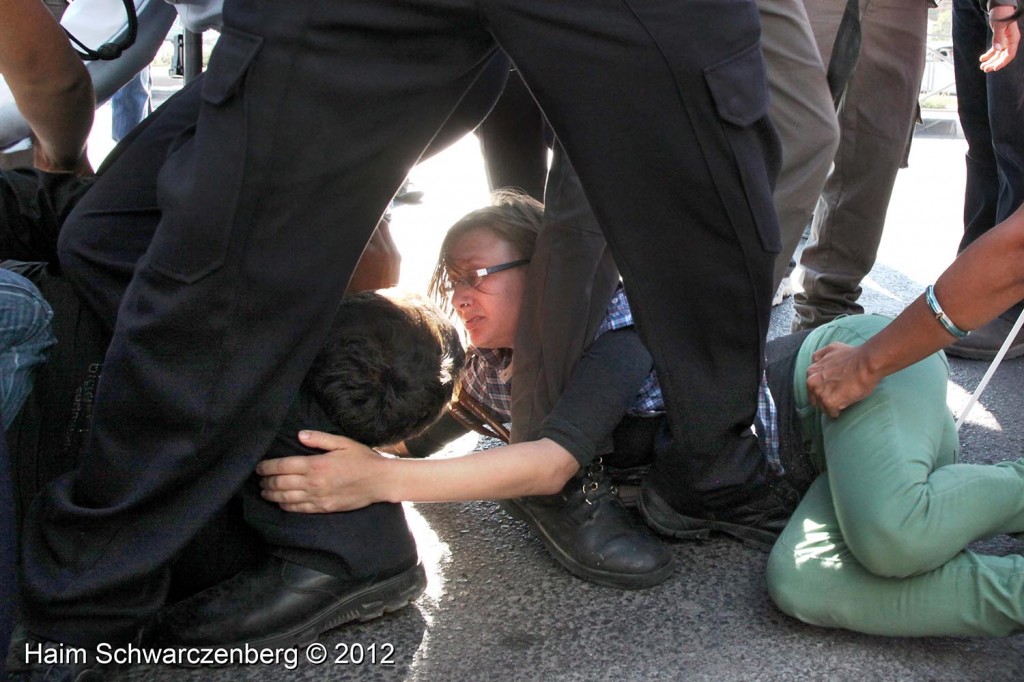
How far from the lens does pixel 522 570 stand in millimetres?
1810

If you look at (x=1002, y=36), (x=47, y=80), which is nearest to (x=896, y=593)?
(x=47, y=80)

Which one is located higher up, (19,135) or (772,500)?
(19,135)

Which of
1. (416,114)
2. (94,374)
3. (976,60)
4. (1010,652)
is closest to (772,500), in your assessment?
(1010,652)

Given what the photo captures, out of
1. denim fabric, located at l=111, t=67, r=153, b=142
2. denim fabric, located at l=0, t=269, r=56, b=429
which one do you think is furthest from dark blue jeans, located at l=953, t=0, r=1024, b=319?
denim fabric, located at l=111, t=67, r=153, b=142

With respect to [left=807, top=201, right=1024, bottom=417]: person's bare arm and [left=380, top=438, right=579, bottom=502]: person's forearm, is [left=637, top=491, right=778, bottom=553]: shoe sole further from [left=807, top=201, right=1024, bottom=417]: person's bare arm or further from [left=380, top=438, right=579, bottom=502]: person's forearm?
[left=807, top=201, right=1024, bottom=417]: person's bare arm

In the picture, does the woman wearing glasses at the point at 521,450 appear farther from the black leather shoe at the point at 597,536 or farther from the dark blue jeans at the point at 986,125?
the dark blue jeans at the point at 986,125

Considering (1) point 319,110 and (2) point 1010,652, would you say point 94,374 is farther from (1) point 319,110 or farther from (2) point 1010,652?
(2) point 1010,652

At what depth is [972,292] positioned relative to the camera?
1.49 metres

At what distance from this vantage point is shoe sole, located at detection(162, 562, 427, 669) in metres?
1.54

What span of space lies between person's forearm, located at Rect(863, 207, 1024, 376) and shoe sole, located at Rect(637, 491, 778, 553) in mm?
429

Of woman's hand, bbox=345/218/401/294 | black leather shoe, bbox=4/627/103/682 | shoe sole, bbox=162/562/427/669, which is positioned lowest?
shoe sole, bbox=162/562/427/669

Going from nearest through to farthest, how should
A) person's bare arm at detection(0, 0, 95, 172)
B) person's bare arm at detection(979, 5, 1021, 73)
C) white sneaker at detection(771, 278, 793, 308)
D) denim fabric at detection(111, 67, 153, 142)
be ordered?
person's bare arm at detection(0, 0, 95, 172)
person's bare arm at detection(979, 5, 1021, 73)
white sneaker at detection(771, 278, 793, 308)
denim fabric at detection(111, 67, 153, 142)

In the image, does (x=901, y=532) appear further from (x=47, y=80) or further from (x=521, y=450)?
(x=47, y=80)

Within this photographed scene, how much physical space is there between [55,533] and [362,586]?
0.43 meters
